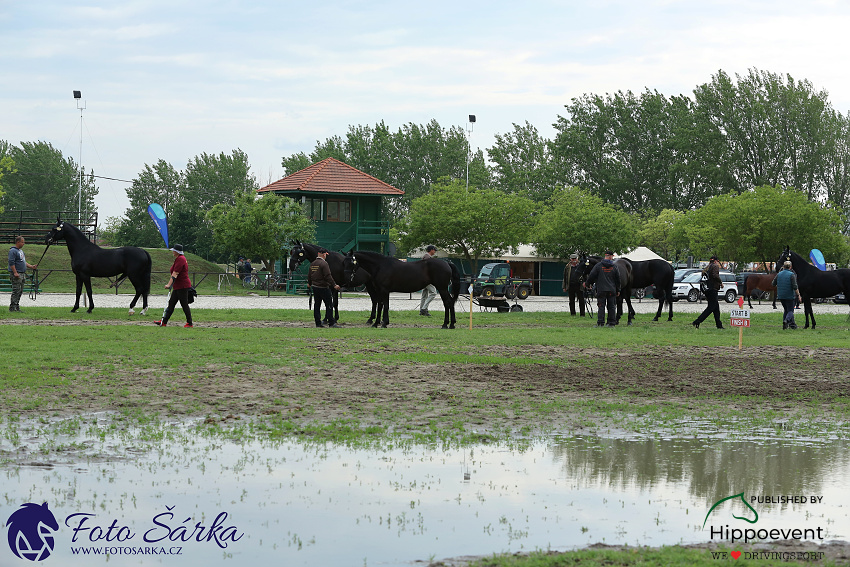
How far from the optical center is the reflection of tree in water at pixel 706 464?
23.9 feet

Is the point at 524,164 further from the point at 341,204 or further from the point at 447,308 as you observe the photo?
the point at 447,308

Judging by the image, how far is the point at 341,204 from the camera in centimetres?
5919

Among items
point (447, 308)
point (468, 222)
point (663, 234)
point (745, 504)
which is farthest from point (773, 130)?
point (745, 504)

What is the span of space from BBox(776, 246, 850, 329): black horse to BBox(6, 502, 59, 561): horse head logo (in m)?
23.2

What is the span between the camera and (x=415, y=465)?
7832 millimetres

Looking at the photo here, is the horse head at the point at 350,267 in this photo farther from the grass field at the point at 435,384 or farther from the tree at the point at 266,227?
the tree at the point at 266,227

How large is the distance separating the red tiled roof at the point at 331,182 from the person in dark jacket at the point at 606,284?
112 feet

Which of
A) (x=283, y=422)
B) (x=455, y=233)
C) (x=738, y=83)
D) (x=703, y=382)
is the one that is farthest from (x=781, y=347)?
(x=738, y=83)

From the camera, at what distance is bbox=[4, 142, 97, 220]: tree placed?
96625 mm

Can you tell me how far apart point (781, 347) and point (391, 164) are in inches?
2842

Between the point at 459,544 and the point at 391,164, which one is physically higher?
the point at 391,164

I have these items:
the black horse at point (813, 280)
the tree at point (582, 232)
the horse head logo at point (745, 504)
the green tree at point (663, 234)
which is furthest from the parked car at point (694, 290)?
the horse head logo at point (745, 504)

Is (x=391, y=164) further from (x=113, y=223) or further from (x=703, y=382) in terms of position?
(x=703, y=382)

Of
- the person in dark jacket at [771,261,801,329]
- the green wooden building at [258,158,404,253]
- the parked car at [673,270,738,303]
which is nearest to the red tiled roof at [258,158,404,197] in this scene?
the green wooden building at [258,158,404,253]
